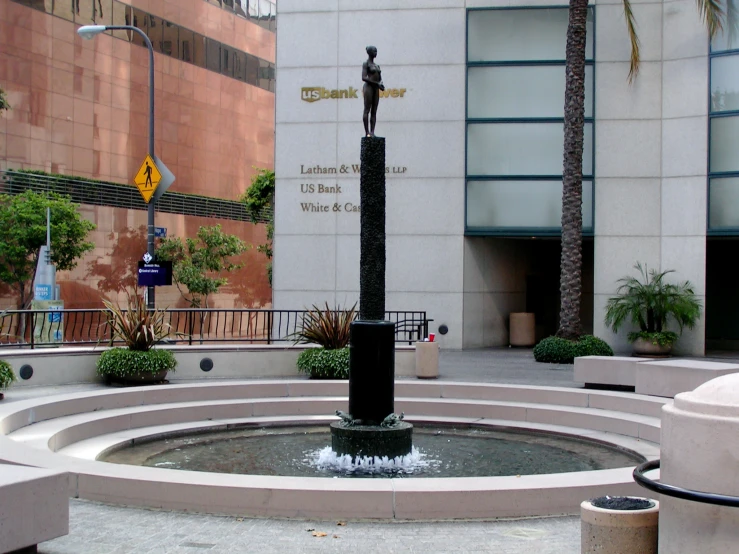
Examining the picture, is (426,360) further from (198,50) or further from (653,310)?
(198,50)

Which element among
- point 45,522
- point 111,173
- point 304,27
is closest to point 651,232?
point 304,27

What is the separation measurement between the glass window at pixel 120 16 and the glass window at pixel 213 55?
6621mm

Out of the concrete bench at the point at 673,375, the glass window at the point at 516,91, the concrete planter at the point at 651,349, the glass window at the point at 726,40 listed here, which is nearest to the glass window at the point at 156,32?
the glass window at the point at 516,91

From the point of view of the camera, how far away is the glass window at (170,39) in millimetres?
51816

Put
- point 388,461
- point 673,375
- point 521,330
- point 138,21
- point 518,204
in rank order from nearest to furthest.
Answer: point 388,461, point 673,375, point 518,204, point 521,330, point 138,21

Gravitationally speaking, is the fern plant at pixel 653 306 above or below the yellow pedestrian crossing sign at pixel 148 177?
below

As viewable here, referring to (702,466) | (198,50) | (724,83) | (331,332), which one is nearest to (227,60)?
(198,50)

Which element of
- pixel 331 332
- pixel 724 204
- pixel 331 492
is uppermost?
pixel 724 204

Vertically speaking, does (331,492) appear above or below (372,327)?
below

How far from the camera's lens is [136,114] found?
50781 mm

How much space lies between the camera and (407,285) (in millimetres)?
27062

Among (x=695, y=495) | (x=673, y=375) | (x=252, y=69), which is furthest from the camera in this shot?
(x=252, y=69)

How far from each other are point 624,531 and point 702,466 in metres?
0.82

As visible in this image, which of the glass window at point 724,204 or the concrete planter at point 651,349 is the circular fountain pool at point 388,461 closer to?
the concrete planter at point 651,349
